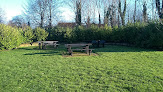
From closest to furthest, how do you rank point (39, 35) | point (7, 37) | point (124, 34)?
point (7, 37) → point (124, 34) → point (39, 35)

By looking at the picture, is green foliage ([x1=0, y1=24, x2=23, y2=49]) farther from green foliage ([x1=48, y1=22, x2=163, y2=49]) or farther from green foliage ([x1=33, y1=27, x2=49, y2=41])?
green foliage ([x1=48, y1=22, x2=163, y2=49])

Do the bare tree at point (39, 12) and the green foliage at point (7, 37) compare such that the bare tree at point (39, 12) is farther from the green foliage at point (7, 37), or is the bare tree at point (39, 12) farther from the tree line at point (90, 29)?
the green foliage at point (7, 37)

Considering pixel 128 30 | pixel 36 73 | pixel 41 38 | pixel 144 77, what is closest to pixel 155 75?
pixel 144 77

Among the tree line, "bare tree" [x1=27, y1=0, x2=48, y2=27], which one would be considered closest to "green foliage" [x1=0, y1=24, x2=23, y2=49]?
the tree line

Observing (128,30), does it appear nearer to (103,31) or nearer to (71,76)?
(103,31)

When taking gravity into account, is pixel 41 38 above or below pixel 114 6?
below

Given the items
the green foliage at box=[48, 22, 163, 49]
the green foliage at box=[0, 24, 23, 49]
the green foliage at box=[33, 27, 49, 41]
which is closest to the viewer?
the green foliage at box=[0, 24, 23, 49]

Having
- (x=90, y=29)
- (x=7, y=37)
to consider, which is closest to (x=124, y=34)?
(x=90, y=29)

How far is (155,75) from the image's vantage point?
13.3ft

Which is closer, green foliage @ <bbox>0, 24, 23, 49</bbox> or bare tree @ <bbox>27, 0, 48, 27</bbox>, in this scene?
green foliage @ <bbox>0, 24, 23, 49</bbox>

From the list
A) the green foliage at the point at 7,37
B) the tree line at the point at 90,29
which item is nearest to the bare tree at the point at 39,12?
the tree line at the point at 90,29

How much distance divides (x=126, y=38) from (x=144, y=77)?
10.7 m

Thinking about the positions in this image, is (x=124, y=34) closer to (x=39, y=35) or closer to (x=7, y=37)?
(x=39, y=35)

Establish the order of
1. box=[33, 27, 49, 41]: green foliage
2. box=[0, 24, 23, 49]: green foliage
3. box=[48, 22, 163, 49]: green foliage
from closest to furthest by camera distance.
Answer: box=[0, 24, 23, 49]: green foliage
box=[48, 22, 163, 49]: green foliage
box=[33, 27, 49, 41]: green foliage
